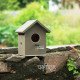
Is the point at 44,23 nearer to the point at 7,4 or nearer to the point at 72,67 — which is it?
the point at 7,4

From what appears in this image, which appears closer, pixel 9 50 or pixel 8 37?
pixel 9 50

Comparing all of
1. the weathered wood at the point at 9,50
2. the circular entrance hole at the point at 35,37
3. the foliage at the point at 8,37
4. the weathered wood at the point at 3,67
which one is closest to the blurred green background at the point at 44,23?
the foliage at the point at 8,37

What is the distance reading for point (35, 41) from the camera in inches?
232

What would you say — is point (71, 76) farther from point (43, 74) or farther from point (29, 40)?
point (29, 40)

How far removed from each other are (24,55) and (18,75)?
0.26 m

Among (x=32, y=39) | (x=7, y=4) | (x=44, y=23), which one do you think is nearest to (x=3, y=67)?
(x=32, y=39)

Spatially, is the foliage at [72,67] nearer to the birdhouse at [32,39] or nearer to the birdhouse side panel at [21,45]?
the birdhouse at [32,39]

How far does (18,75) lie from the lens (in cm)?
579

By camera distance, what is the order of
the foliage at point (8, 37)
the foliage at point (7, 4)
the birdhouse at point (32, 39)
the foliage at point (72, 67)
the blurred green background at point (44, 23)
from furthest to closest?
the foliage at point (7, 4) < the blurred green background at point (44, 23) < the foliage at point (8, 37) < the foliage at point (72, 67) < the birdhouse at point (32, 39)

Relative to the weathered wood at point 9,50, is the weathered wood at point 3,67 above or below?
below

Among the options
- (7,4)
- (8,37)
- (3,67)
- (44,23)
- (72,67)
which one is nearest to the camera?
(3,67)

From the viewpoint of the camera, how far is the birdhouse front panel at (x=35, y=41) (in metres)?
5.75

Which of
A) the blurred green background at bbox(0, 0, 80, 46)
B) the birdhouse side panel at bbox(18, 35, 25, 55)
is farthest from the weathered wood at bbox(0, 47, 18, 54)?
the blurred green background at bbox(0, 0, 80, 46)

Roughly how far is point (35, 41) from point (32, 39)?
0.05 metres
